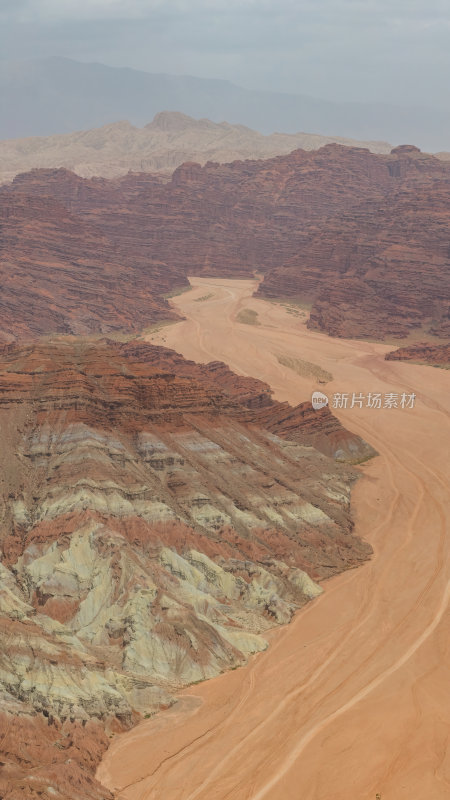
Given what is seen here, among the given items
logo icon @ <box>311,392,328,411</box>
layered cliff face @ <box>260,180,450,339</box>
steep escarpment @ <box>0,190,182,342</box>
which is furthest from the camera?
layered cliff face @ <box>260,180,450,339</box>

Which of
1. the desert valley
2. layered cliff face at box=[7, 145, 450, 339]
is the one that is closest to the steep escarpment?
layered cliff face at box=[7, 145, 450, 339]

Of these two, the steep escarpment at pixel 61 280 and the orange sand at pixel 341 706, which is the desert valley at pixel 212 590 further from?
the steep escarpment at pixel 61 280

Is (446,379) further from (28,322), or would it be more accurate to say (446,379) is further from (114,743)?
(114,743)

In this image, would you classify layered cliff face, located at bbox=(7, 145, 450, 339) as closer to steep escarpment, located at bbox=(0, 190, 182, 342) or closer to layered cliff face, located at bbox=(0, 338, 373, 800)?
steep escarpment, located at bbox=(0, 190, 182, 342)

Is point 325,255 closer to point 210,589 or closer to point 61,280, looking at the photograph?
point 61,280

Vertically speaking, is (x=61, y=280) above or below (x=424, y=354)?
above

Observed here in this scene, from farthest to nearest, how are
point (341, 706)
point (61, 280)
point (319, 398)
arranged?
point (61, 280), point (319, 398), point (341, 706)

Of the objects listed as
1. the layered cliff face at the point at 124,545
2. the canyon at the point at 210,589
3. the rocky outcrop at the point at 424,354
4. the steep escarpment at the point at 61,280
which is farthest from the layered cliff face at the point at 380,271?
the layered cliff face at the point at 124,545

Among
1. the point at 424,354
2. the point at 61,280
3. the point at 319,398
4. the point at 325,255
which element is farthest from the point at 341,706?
the point at 325,255
